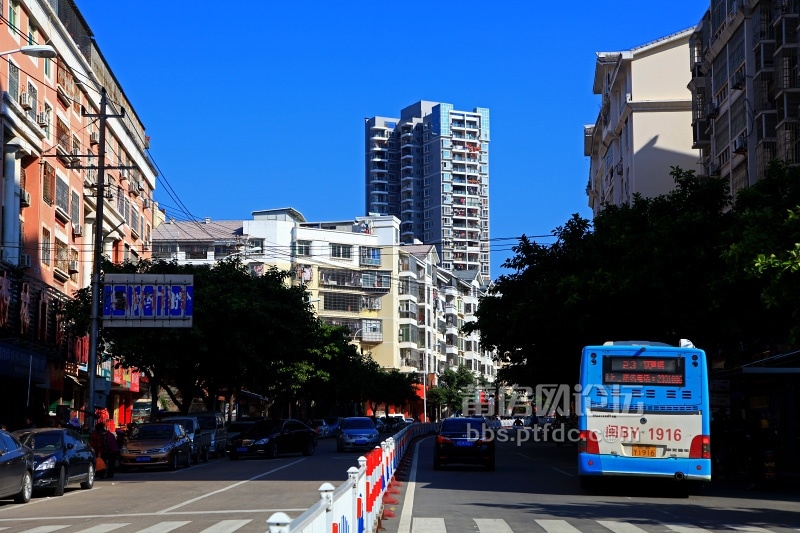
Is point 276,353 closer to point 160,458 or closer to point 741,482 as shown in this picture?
point 160,458

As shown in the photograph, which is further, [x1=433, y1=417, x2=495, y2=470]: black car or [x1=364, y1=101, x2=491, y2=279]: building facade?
[x1=364, y1=101, x2=491, y2=279]: building facade

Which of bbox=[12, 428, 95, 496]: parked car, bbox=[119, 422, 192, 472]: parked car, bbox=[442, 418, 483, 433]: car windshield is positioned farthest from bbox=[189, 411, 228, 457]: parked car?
bbox=[12, 428, 95, 496]: parked car

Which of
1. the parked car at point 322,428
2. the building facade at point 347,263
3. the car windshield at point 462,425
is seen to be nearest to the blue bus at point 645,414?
the car windshield at point 462,425

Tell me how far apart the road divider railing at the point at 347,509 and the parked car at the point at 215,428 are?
89.0ft

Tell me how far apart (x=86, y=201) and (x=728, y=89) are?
27.8 meters

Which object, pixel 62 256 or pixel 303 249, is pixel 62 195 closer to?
pixel 62 256

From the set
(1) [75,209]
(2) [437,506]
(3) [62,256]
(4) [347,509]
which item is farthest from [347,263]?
(4) [347,509]

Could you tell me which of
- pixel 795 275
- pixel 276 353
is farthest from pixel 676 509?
pixel 276 353

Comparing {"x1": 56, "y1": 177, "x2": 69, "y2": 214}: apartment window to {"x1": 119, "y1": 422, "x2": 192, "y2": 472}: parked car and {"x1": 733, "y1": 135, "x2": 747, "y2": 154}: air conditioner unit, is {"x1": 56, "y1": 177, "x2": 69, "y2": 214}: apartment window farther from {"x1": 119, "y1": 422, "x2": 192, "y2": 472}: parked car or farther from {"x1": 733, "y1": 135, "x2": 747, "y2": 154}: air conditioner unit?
{"x1": 733, "y1": 135, "x2": 747, "y2": 154}: air conditioner unit

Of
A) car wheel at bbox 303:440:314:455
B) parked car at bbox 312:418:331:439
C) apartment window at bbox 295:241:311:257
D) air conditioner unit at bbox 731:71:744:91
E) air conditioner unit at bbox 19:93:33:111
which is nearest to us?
air conditioner unit at bbox 19:93:33:111

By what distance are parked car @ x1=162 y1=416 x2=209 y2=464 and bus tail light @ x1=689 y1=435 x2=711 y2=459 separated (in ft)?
67.9

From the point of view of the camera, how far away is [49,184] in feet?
138

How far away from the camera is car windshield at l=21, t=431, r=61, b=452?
920 inches

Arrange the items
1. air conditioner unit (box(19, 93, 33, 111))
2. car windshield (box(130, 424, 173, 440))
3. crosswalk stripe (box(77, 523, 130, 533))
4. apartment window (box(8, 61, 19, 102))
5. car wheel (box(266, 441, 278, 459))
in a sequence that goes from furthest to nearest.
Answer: car wheel (box(266, 441, 278, 459)) → air conditioner unit (box(19, 93, 33, 111)) → apartment window (box(8, 61, 19, 102)) → car windshield (box(130, 424, 173, 440)) → crosswalk stripe (box(77, 523, 130, 533))
